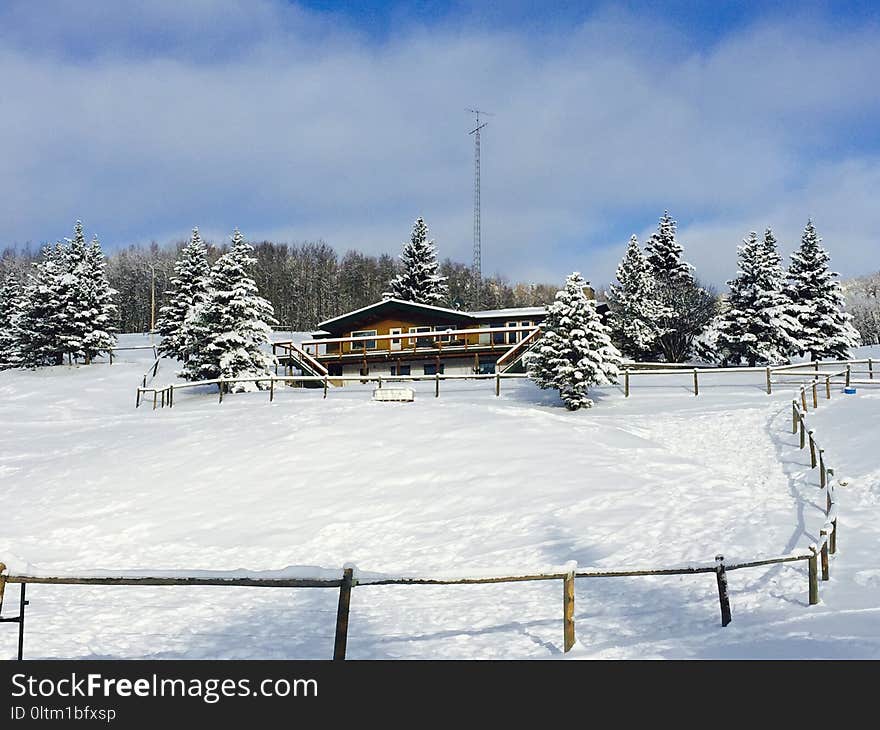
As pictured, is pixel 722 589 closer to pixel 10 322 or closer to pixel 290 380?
pixel 290 380

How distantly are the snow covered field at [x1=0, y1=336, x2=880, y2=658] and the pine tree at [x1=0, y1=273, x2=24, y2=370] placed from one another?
28448mm

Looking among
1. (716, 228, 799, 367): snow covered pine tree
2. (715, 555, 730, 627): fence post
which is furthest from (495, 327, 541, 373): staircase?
(715, 555, 730, 627): fence post

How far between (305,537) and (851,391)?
885 inches

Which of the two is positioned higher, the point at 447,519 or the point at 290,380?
the point at 290,380

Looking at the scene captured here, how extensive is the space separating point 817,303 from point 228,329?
129 ft

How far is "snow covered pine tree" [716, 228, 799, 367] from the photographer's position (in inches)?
1686

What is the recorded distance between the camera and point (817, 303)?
46469 mm

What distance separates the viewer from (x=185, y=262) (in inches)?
2133

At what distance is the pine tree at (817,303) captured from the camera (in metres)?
45.4

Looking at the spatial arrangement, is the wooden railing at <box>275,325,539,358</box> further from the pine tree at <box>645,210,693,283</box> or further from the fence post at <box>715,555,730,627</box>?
the fence post at <box>715,555,730,627</box>

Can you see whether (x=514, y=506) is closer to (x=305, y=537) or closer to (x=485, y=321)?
(x=305, y=537)

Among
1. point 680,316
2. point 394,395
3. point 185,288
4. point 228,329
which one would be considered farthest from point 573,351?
point 185,288

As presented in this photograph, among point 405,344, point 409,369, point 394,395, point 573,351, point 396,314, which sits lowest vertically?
point 394,395
